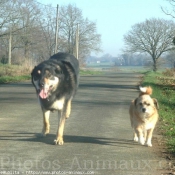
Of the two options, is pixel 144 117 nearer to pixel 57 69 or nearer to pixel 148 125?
pixel 148 125

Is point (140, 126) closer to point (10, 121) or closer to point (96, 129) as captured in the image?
point (96, 129)

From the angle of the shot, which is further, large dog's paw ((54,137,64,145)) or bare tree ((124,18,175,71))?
bare tree ((124,18,175,71))

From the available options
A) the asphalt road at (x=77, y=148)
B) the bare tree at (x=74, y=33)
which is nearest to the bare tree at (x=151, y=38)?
the bare tree at (x=74, y=33)

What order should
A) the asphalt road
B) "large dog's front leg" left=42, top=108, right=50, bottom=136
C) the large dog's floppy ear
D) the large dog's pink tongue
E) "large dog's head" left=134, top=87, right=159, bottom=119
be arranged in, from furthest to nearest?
"large dog's front leg" left=42, top=108, right=50, bottom=136 < the large dog's floppy ear < the large dog's pink tongue < "large dog's head" left=134, top=87, right=159, bottom=119 < the asphalt road

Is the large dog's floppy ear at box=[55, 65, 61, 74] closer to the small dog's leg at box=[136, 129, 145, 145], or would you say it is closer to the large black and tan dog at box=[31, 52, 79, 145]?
the large black and tan dog at box=[31, 52, 79, 145]

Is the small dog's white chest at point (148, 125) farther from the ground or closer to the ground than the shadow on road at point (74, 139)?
farther from the ground

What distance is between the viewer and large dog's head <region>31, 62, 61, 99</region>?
27.1 ft

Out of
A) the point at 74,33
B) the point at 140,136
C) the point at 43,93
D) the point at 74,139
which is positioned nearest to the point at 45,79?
the point at 43,93

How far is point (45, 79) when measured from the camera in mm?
8273

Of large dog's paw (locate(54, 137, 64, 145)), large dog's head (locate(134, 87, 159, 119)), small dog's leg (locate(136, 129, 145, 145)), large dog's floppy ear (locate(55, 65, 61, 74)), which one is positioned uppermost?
large dog's floppy ear (locate(55, 65, 61, 74))

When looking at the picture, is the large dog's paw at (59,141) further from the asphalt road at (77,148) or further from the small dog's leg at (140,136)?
the small dog's leg at (140,136)

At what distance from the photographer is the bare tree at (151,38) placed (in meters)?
89.2

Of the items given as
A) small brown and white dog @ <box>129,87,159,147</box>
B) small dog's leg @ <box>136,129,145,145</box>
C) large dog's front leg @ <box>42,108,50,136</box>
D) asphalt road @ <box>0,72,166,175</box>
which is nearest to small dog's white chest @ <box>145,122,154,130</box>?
small brown and white dog @ <box>129,87,159,147</box>

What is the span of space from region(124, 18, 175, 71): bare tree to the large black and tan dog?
8180 cm
